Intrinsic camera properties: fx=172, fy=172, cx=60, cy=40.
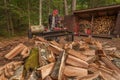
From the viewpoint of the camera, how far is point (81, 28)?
49.6 feet

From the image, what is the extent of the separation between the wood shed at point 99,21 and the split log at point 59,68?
7.82 meters

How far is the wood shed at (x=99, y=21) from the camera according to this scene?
1248cm

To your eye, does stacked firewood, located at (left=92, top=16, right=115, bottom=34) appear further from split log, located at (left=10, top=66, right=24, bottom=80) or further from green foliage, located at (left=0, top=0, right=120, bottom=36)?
split log, located at (left=10, top=66, right=24, bottom=80)

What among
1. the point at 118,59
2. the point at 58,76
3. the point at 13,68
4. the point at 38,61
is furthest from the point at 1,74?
the point at 118,59

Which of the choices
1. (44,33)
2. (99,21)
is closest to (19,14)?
(99,21)

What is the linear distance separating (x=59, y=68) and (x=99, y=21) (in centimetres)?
1005

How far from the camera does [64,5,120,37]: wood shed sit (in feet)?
41.0

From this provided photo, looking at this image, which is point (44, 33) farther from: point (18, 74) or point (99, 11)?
point (99, 11)

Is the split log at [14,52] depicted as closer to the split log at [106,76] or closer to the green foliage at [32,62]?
the green foliage at [32,62]

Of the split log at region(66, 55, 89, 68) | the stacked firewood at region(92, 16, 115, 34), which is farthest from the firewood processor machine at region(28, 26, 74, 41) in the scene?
the stacked firewood at region(92, 16, 115, 34)

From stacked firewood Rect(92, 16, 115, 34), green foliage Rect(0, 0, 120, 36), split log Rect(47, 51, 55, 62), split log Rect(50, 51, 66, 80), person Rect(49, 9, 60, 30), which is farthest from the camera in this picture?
green foliage Rect(0, 0, 120, 36)

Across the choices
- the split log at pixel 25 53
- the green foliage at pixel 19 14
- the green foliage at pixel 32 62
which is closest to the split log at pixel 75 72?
the green foliage at pixel 32 62

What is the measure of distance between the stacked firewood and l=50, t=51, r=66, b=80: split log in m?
8.72

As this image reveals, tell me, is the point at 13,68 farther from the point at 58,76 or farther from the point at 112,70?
the point at 112,70
